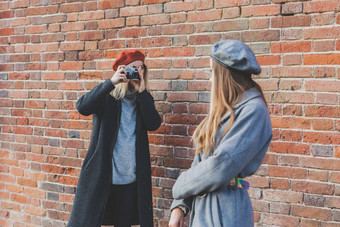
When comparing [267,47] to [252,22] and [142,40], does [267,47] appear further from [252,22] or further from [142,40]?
[142,40]

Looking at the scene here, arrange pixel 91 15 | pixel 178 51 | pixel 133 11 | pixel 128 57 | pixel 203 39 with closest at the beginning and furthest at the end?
1. pixel 128 57
2. pixel 203 39
3. pixel 178 51
4. pixel 133 11
5. pixel 91 15

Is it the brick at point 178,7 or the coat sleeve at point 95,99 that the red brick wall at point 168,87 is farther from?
the coat sleeve at point 95,99

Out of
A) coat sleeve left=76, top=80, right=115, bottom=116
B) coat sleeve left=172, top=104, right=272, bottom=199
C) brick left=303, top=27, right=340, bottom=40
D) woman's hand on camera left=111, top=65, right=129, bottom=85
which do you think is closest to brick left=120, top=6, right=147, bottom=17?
woman's hand on camera left=111, top=65, right=129, bottom=85

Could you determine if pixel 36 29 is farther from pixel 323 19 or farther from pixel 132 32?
pixel 323 19

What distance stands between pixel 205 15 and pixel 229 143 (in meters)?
1.59

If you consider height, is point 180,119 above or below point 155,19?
below

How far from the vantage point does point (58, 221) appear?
379 cm

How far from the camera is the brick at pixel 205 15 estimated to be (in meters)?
3.01

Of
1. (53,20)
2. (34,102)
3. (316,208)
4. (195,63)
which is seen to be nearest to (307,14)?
(195,63)

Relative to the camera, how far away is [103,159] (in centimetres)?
279

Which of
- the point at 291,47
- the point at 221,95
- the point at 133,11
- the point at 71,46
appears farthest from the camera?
the point at 71,46

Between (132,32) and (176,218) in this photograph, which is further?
(132,32)

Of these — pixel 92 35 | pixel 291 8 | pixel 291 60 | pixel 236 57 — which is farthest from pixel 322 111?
pixel 92 35

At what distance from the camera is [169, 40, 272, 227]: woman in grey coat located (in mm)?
1757
